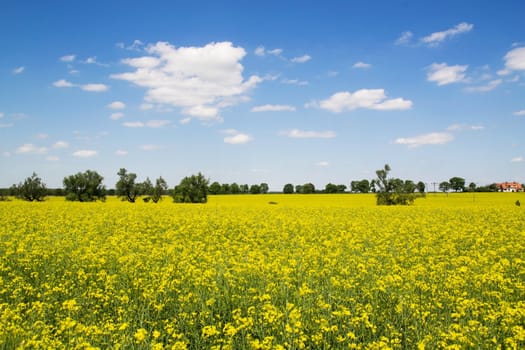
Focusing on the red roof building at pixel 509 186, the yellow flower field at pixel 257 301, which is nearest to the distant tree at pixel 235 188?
the red roof building at pixel 509 186

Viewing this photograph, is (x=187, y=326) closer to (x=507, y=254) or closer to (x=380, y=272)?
(x=380, y=272)

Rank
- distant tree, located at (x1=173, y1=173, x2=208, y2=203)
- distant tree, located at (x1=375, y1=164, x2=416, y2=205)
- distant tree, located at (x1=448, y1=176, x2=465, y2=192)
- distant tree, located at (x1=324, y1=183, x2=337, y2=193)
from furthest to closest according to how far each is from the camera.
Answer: distant tree, located at (x1=448, y1=176, x2=465, y2=192), distant tree, located at (x1=324, y1=183, x2=337, y2=193), distant tree, located at (x1=173, y1=173, x2=208, y2=203), distant tree, located at (x1=375, y1=164, x2=416, y2=205)

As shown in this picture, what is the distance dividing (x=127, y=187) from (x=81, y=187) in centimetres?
822

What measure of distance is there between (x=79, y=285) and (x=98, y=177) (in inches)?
2578

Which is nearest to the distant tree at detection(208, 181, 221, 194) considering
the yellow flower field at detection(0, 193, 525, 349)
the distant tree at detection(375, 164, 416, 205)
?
the distant tree at detection(375, 164, 416, 205)

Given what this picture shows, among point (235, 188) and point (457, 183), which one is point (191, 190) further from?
point (457, 183)

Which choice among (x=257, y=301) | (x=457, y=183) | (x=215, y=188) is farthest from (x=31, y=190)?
(x=457, y=183)

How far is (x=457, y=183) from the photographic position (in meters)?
123

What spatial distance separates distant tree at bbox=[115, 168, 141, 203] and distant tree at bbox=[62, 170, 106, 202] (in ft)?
16.1

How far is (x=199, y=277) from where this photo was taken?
298 inches

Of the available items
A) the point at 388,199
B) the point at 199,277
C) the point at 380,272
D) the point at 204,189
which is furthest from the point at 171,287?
the point at 204,189

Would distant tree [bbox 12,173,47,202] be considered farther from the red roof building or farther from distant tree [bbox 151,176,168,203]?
the red roof building

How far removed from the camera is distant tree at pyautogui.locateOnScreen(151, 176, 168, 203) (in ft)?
234

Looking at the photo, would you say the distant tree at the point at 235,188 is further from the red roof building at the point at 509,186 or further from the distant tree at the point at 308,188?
the red roof building at the point at 509,186
